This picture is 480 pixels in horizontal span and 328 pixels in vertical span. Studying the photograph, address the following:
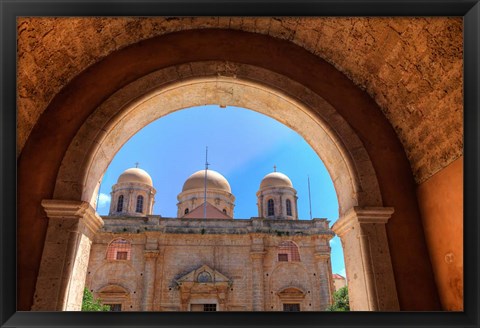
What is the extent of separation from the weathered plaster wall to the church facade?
54.7 ft

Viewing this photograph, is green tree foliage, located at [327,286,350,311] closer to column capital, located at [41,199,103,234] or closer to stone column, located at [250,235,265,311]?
stone column, located at [250,235,265,311]

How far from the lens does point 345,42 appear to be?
15.1 ft

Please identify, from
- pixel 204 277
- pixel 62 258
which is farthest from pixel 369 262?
pixel 204 277

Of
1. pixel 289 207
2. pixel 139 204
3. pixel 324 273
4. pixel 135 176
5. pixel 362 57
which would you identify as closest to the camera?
pixel 362 57

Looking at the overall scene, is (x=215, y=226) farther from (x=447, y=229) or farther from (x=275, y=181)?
(x=447, y=229)

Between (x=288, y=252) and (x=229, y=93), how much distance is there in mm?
18121

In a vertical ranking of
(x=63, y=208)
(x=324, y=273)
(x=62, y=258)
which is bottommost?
(x=62, y=258)

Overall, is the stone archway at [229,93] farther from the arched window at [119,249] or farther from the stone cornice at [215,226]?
the arched window at [119,249]

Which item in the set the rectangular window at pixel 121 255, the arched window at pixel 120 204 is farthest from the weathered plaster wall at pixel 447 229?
the arched window at pixel 120 204

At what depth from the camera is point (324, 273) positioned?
21.3 m

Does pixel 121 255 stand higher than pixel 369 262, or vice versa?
pixel 121 255

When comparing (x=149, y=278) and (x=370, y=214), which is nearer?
(x=370, y=214)

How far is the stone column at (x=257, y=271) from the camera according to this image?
66.0ft

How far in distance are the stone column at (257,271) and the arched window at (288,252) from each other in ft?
4.19
